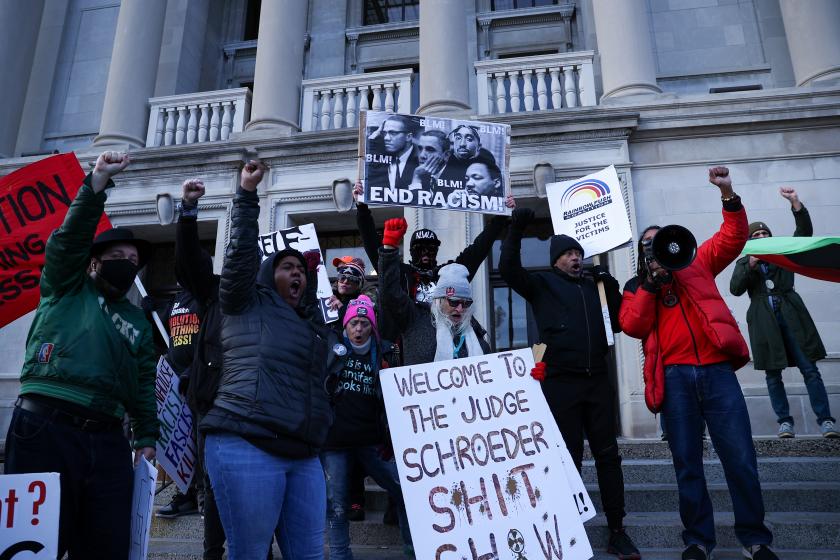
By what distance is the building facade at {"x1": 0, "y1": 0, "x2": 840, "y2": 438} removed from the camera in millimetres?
9086

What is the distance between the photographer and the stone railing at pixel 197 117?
1130 centimetres

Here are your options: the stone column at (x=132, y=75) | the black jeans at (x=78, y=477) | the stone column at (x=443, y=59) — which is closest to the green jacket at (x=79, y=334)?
the black jeans at (x=78, y=477)

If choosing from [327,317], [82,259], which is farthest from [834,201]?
[82,259]

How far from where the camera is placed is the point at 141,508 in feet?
9.34

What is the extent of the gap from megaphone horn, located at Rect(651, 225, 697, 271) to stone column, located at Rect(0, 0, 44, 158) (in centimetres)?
1388

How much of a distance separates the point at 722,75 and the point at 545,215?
189 inches

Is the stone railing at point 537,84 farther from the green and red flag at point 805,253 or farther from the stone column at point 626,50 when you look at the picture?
the green and red flag at point 805,253

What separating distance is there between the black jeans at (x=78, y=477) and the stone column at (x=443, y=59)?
8234 millimetres

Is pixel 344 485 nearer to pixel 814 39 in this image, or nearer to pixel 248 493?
pixel 248 493

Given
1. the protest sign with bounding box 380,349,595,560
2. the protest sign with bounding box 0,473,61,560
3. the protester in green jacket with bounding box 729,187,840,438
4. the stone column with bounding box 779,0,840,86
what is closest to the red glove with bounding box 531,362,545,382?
the protest sign with bounding box 380,349,595,560

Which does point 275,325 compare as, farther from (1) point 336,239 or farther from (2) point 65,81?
(2) point 65,81

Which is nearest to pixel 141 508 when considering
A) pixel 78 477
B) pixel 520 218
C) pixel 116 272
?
pixel 78 477

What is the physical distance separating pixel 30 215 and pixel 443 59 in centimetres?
710

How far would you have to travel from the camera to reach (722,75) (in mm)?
11508
